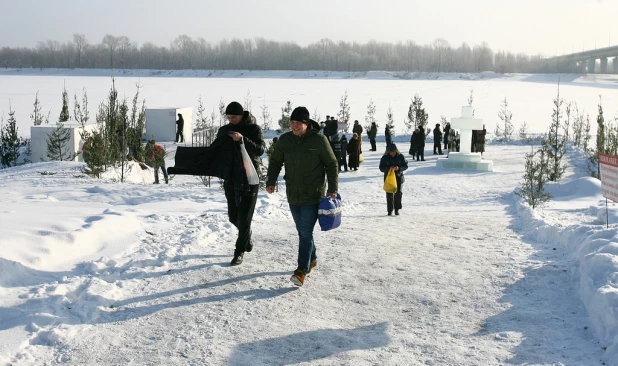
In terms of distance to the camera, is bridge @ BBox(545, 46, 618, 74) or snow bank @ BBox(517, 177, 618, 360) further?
bridge @ BBox(545, 46, 618, 74)

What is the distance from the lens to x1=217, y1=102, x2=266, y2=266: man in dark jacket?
6273 mm

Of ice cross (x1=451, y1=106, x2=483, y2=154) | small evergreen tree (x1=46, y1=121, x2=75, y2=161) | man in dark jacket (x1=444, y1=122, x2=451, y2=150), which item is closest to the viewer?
small evergreen tree (x1=46, y1=121, x2=75, y2=161)

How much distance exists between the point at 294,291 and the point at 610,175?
4126mm

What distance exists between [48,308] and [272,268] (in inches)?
84.3

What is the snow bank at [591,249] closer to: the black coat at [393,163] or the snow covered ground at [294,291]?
the snow covered ground at [294,291]

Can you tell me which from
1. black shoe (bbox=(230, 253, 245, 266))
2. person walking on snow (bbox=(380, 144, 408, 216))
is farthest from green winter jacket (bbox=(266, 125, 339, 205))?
person walking on snow (bbox=(380, 144, 408, 216))

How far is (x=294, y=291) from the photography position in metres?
5.59

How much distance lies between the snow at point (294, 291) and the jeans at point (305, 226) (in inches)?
10.0

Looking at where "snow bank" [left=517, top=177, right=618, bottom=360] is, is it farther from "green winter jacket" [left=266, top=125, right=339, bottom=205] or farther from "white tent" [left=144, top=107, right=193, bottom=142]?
"white tent" [left=144, top=107, right=193, bottom=142]

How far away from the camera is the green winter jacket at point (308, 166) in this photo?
5.66 metres

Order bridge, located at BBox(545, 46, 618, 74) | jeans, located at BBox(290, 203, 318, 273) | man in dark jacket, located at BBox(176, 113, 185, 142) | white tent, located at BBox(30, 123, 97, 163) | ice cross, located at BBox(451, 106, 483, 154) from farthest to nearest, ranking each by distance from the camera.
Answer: bridge, located at BBox(545, 46, 618, 74) → man in dark jacket, located at BBox(176, 113, 185, 142) → white tent, located at BBox(30, 123, 97, 163) → ice cross, located at BBox(451, 106, 483, 154) → jeans, located at BBox(290, 203, 318, 273)

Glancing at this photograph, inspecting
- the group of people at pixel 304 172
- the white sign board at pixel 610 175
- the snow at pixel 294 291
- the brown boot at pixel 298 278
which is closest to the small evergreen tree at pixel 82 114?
the snow at pixel 294 291

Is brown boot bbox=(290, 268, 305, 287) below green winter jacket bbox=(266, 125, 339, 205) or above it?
below

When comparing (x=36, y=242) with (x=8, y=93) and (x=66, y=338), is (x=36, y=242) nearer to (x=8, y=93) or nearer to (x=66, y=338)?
(x=66, y=338)
